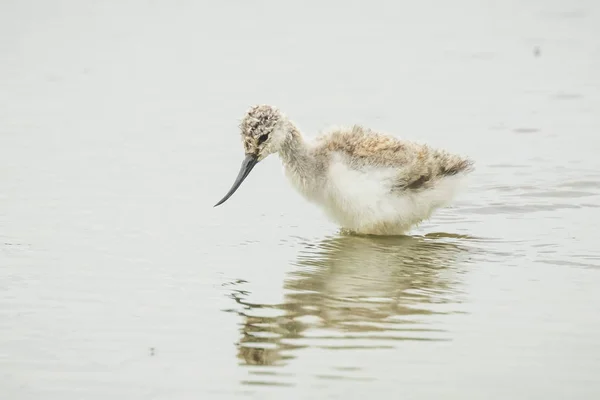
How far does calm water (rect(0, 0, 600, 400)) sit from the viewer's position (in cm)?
493

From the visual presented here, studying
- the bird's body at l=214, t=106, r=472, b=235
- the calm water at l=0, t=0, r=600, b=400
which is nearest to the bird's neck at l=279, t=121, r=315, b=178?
the bird's body at l=214, t=106, r=472, b=235

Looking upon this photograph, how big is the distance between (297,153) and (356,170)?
1.30 feet

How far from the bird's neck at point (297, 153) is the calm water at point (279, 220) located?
0.47 meters

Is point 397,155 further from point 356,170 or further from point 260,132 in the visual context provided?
point 260,132

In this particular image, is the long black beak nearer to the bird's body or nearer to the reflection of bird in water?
the bird's body

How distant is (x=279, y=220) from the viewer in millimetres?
7684

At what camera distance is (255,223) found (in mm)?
7543

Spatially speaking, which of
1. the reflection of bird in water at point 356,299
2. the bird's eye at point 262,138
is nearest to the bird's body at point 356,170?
the bird's eye at point 262,138

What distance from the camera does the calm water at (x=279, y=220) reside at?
16.2 ft

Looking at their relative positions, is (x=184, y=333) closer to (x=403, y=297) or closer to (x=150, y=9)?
(x=403, y=297)

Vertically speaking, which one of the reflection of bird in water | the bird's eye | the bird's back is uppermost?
the bird's eye

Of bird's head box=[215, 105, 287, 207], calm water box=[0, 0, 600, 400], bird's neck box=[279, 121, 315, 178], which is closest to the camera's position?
calm water box=[0, 0, 600, 400]

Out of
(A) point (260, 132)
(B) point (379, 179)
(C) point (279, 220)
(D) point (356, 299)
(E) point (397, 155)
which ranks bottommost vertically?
(D) point (356, 299)

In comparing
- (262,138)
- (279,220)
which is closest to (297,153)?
(262,138)
